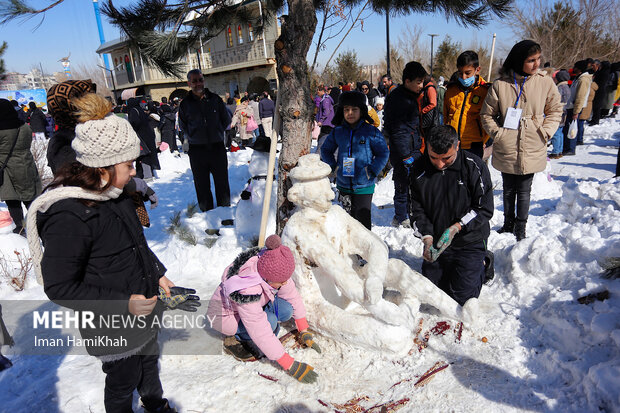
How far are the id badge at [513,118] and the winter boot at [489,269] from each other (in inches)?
49.5

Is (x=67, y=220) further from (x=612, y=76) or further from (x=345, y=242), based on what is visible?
(x=612, y=76)

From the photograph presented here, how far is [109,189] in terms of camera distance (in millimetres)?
1719

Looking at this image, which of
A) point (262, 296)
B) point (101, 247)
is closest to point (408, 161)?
point (262, 296)

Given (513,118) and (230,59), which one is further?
(230,59)

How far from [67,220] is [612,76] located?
1214cm

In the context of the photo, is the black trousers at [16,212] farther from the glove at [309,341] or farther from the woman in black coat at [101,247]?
the glove at [309,341]

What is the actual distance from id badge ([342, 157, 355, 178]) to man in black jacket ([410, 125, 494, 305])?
72 centimetres

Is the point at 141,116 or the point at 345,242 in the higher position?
the point at 141,116

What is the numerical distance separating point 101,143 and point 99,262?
534mm

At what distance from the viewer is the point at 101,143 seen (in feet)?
5.38

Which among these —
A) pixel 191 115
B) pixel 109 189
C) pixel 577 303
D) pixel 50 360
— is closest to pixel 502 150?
pixel 577 303

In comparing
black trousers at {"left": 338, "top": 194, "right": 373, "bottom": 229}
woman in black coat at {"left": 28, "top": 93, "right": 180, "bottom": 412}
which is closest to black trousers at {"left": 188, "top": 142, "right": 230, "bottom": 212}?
black trousers at {"left": 338, "top": 194, "right": 373, "bottom": 229}

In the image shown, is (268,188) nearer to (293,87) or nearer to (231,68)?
(293,87)

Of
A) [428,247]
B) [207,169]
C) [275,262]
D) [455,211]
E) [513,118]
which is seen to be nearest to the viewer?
[275,262]
